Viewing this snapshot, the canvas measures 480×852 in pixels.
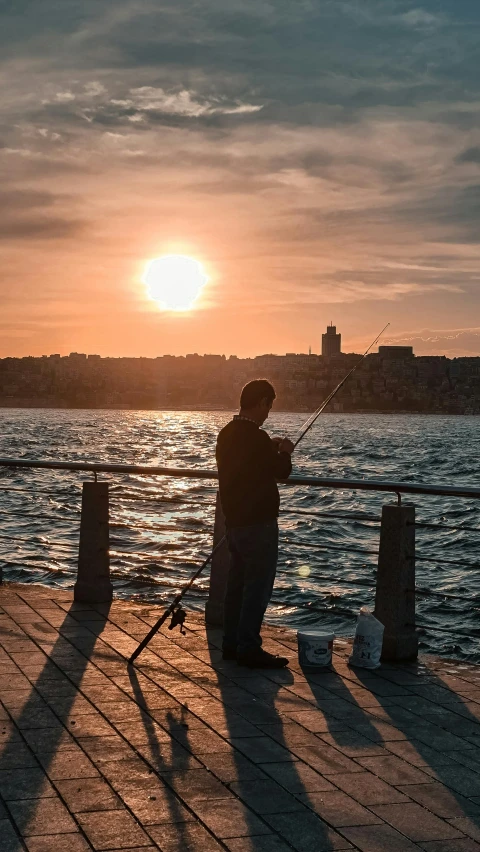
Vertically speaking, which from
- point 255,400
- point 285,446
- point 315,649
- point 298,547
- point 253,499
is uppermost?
point 255,400

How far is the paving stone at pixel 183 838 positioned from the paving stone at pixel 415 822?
22.3 inches

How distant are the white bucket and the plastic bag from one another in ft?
0.72

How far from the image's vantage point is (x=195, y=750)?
5.02 m

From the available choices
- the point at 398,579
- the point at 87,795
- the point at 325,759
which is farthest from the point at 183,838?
the point at 398,579

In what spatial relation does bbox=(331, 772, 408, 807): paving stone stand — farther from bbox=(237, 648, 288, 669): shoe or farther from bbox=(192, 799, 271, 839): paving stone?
bbox=(237, 648, 288, 669): shoe

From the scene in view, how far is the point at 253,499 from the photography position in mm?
6602

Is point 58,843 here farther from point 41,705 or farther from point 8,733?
point 41,705

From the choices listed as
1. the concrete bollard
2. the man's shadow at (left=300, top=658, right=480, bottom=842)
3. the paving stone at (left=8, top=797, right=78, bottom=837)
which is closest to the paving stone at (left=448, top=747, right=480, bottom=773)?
the man's shadow at (left=300, top=658, right=480, bottom=842)

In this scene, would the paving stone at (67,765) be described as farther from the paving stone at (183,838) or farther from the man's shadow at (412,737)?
the man's shadow at (412,737)

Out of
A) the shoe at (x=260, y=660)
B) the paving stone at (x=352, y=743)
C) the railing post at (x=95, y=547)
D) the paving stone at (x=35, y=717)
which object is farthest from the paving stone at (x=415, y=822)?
the railing post at (x=95, y=547)

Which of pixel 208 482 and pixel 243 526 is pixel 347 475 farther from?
pixel 243 526

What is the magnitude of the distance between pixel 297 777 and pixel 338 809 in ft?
1.34

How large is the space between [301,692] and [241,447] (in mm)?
1590

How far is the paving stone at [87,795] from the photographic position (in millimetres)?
4243
